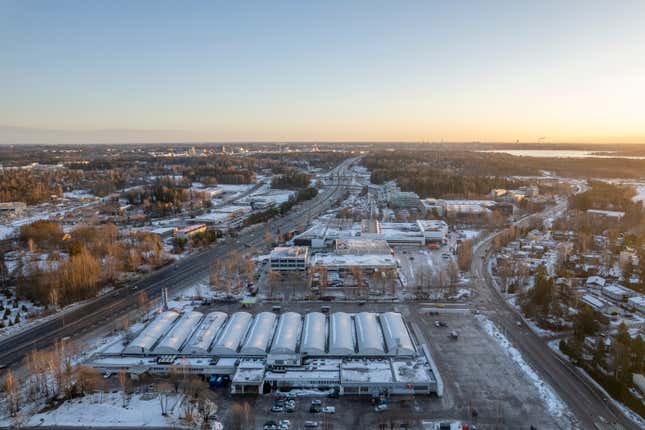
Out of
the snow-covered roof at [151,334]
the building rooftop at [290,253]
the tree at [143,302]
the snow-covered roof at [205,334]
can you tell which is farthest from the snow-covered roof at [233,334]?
the building rooftop at [290,253]

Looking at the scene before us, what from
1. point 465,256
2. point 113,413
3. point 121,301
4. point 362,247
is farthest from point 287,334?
point 465,256

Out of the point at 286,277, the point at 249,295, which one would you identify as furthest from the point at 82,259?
the point at 286,277

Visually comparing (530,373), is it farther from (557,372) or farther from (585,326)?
(585,326)

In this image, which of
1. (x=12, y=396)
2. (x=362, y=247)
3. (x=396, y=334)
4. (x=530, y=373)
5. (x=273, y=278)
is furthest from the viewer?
(x=362, y=247)

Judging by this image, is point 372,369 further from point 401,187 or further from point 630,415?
point 401,187

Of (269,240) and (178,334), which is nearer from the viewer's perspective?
(178,334)

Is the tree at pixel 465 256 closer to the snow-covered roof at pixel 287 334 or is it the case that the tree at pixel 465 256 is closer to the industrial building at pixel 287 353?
the industrial building at pixel 287 353
